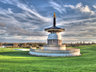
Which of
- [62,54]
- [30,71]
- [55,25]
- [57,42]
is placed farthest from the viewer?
[55,25]

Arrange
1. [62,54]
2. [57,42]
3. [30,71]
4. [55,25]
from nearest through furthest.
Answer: [30,71] < [62,54] < [57,42] < [55,25]

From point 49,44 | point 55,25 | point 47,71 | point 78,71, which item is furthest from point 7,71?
point 55,25

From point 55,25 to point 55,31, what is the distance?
239 centimetres

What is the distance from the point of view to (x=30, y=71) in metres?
10.1

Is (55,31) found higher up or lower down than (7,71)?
higher up

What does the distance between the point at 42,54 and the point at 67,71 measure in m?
15.1

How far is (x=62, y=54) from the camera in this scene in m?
24.5

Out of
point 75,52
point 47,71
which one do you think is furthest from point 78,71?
point 75,52

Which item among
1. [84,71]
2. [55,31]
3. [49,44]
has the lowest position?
[84,71]

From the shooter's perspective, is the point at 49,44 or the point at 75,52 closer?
the point at 75,52

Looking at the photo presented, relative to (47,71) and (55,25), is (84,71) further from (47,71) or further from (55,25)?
(55,25)

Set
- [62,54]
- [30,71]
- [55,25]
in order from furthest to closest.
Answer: [55,25] → [62,54] → [30,71]

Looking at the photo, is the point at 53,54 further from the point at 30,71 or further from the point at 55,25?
the point at 30,71

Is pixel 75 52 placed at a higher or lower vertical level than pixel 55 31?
lower
